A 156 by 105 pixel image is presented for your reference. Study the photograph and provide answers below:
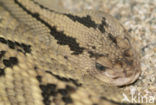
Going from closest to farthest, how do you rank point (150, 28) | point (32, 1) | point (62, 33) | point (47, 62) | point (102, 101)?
point (102, 101), point (47, 62), point (62, 33), point (32, 1), point (150, 28)

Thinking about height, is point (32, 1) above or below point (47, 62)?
above

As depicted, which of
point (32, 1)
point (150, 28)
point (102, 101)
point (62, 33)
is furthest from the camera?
point (150, 28)

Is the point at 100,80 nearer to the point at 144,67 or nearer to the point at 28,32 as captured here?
the point at 144,67

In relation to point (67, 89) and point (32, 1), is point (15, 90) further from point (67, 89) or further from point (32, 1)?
point (32, 1)

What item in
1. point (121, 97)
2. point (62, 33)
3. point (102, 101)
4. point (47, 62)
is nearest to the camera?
point (102, 101)

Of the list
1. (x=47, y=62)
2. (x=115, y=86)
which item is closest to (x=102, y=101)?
(x=115, y=86)

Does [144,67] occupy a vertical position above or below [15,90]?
above

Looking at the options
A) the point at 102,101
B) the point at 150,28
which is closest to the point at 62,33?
the point at 102,101

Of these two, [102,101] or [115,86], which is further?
[115,86]

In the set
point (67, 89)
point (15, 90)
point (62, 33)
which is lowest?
point (15, 90)
